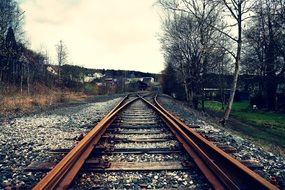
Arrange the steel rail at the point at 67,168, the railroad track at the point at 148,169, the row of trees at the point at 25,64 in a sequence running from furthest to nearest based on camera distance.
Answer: the row of trees at the point at 25,64
the railroad track at the point at 148,169
the steel rail at the point at 67,168

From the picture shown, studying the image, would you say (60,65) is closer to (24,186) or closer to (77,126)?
(77,126)

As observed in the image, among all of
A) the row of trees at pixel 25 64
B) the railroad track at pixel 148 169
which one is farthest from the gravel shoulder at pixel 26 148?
the row of trees at pixel 25 64

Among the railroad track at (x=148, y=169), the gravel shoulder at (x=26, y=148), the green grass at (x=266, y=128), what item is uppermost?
the railroad track at (x=148, y=169)

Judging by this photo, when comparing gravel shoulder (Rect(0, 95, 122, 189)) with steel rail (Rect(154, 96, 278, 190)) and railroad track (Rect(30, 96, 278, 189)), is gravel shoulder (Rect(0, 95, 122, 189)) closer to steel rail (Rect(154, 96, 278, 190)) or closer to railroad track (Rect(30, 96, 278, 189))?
railroad track (Rect(30, 96, 278, 189))

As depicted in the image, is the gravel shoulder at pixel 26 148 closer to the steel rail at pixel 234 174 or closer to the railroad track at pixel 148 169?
the railroad track at pixel 148 169

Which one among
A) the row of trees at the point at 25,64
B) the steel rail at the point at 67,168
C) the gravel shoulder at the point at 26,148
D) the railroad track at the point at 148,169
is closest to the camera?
→ the steel rail at the point at 67,168

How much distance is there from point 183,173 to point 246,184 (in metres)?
0.84

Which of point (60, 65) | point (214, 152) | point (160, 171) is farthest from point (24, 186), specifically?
point (60, 65)

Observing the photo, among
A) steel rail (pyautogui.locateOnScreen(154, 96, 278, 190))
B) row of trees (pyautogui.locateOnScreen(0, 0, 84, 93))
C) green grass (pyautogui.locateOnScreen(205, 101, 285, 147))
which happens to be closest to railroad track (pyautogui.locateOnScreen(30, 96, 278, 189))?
steel rail (pyautogui.locateOnScreen(154, 96, 278, 190))

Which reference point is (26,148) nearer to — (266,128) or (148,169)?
(148,169)

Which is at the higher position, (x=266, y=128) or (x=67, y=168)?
(x=67, y=168)

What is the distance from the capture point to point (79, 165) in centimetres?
403

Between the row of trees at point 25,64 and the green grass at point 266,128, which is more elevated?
the row of trees at point 25,64

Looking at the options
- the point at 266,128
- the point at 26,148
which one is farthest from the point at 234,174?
the point at 266,128
